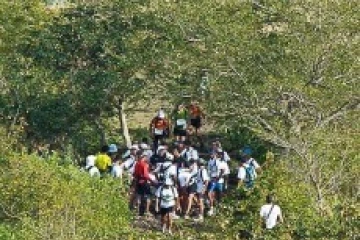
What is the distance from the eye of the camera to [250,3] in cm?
2117

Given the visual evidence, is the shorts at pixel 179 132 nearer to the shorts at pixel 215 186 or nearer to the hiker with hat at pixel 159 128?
the hiker with hat at pixel 159 128

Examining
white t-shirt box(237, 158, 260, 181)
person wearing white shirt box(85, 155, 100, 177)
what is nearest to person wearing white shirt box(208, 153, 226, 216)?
white t-shirt box(237, 158, 260, 181)

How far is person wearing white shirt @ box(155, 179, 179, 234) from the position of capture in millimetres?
17375

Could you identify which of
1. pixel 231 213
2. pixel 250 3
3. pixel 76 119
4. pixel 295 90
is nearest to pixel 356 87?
pixel 295 90

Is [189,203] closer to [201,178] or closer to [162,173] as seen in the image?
[201,178]

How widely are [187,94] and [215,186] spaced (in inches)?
106

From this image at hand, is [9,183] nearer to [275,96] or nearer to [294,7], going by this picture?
[275,96]

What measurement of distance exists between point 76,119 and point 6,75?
2.01 meters

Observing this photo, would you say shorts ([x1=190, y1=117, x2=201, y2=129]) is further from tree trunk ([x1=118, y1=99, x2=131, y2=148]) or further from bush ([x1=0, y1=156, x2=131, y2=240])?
bush ([x1=0, y1=156, x2=131, y2=240])

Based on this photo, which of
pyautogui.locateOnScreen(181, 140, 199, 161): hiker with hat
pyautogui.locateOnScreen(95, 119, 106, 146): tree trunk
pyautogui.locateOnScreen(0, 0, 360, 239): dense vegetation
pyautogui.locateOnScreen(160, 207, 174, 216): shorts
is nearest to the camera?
pyautogui.locateOnScreen(0, 0, 360, 239): dense vegetation

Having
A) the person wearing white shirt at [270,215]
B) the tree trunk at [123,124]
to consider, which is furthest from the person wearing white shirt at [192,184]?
the tree trunk at [123,124]

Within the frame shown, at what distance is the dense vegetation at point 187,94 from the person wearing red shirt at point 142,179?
0.67 meters

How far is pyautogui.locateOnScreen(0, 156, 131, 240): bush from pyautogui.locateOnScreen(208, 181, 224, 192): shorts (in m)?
2.00

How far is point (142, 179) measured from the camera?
18.1m
